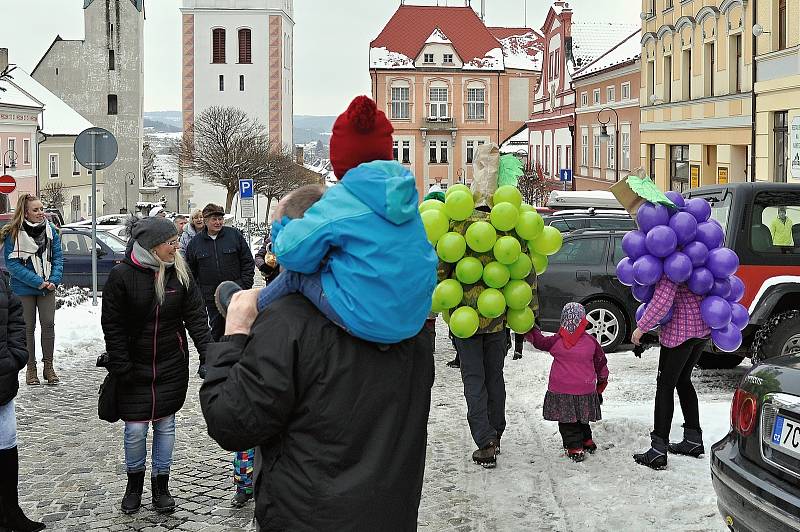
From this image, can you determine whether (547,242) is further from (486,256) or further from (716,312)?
(716,312)

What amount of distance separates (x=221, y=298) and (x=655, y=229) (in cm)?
461

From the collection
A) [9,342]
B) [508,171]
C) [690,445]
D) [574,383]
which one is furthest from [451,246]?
[9,342]

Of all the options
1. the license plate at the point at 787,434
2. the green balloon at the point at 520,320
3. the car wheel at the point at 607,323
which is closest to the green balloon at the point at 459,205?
the green balloon at the point at 520,320

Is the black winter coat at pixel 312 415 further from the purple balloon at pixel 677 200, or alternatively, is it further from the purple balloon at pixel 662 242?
the purple balloon at pixel 677 200

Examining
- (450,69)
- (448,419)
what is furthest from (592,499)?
(450,69)

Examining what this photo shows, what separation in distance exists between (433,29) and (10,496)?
78.5 metres

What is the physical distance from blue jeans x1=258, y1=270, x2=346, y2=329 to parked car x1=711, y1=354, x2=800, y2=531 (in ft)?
8.26

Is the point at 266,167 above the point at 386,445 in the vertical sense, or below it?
above

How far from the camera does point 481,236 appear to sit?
772 cm

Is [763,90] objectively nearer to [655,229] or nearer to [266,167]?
[655,229]

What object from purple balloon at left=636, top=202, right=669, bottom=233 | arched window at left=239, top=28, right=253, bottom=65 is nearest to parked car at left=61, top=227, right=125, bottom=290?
purple balloon at left=636, top=202, right=669, bottom=233

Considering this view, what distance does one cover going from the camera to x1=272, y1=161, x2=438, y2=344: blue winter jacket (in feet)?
10.6

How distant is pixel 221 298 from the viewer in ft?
12.4

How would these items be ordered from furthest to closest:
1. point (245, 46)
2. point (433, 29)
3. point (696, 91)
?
point (245, 46) → point (433, 29) → point (696, 91)
